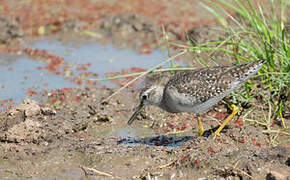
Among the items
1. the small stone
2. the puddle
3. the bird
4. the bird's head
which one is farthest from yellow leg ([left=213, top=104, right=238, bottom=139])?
the puddle

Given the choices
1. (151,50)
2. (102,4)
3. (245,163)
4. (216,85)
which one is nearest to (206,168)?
(245,163)

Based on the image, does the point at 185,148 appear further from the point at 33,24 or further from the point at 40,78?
the point at 33,24

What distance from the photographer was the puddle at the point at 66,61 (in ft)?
34.9

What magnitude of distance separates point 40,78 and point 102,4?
6.76 m

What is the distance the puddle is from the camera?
34.9ft

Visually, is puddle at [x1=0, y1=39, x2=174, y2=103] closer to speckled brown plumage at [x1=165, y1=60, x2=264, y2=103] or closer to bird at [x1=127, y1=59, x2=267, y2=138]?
bird at [x1=127, y1=59, x2=267, y2=138]

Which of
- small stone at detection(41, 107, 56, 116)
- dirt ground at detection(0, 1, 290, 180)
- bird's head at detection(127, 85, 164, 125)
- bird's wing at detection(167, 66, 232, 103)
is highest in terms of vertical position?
bird's wing at detection(167, 66, 232, 103)

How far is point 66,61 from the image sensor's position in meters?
12.5

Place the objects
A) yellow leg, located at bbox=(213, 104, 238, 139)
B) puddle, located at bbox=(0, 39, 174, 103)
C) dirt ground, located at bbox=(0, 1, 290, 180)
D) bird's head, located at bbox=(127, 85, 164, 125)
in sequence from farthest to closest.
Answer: puddle, located at bbox=(0, 39, 174, 103)
bird's head, located at bbox=(127, 85, 164, 125)
yellow leg, located at bbox=(213, 104, 238, 139)
dirt ground, located at bbox=(0, 1, 290, 180)

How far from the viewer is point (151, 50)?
43.6ft

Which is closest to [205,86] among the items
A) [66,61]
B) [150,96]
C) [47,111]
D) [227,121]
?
[227,121]

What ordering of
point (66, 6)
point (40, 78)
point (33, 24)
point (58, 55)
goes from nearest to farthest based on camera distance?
point (40, 78)
point (58, 55)
point (33, 24)
point (66, 6)

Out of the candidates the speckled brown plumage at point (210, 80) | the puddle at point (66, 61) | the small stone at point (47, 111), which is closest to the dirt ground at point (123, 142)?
the small stone at point (47, 111)

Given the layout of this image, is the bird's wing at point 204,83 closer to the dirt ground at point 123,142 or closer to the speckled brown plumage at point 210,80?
the speckled brown plumage at point 210,80
